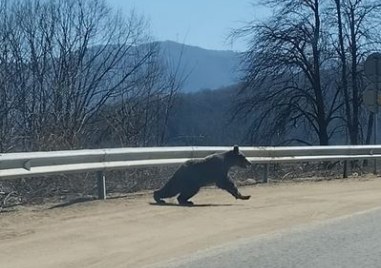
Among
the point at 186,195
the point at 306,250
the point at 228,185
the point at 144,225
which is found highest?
the point at 228,185

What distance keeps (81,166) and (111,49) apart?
16.5 meters

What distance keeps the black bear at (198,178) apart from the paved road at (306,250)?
8.00 ft

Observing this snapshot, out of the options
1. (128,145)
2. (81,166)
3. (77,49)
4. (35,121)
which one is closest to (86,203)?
(81,166)

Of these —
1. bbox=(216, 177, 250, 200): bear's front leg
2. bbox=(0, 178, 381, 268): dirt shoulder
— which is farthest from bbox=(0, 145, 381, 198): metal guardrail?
bbox=(216, 177, 250, 200): bear's front leg

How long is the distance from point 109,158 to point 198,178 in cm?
155

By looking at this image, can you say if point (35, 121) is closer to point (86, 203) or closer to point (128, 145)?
point (128, 145)

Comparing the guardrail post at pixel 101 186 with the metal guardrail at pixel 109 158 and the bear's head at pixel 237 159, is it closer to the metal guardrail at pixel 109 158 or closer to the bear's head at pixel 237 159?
the metal guardrail at pixel 109 158

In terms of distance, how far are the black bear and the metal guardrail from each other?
2.97 feet

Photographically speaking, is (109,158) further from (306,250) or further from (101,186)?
(306,250)

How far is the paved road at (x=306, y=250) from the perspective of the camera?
295 inches

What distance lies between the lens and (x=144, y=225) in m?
9.74

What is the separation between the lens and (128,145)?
17.4 m

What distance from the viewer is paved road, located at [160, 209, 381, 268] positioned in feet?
24.6

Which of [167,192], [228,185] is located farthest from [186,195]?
[228,185]
